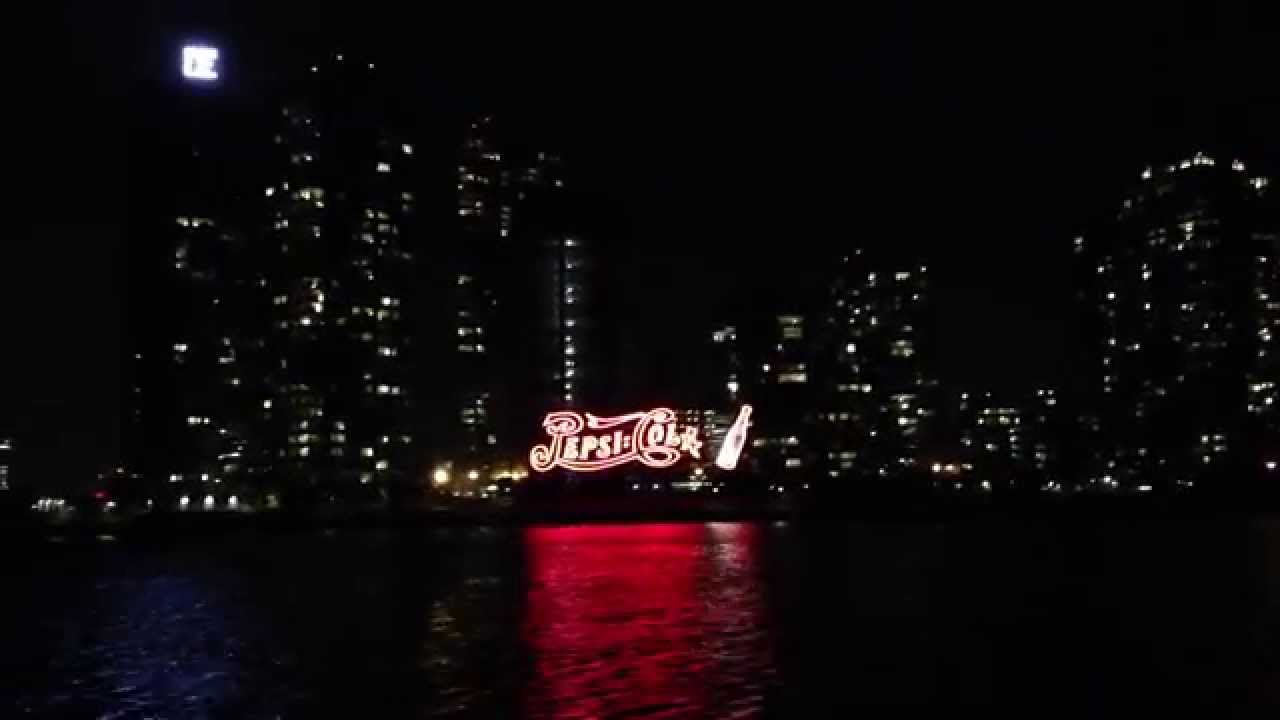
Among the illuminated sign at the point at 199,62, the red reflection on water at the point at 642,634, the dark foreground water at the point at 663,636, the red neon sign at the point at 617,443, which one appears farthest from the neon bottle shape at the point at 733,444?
the illuminated sign at the point at 199,62

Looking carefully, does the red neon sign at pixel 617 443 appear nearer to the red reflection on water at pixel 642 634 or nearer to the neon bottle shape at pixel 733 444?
the neon bottle shape at pixel 733 444

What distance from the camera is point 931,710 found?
22.9 metres

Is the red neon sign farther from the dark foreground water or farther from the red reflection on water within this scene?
the red reflection on water

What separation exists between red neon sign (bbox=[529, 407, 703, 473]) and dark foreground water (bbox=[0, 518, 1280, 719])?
52.3m

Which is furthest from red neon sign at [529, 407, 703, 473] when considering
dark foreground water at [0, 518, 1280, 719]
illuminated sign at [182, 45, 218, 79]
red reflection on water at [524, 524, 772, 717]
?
illuminated sign at [182, 45, 218, 79]

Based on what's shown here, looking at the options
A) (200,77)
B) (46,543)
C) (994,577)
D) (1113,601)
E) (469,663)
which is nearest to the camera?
(469,663)

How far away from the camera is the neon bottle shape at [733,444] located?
128250 millimetres

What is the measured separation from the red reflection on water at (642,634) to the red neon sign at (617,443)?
52.8 meters

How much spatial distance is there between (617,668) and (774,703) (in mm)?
4900

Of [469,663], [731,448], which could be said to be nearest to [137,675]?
[469,663]

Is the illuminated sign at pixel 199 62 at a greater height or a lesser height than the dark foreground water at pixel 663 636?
greater

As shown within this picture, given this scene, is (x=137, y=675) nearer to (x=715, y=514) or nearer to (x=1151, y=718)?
(x=1151, y=718)

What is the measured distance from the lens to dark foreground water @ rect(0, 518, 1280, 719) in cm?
2448

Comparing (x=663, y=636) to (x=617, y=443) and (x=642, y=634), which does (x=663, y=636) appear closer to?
(x=642, y=634)
